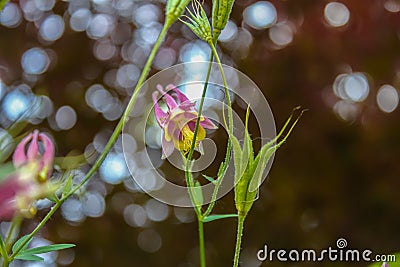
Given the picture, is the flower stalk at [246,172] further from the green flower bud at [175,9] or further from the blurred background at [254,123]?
the blurred background at [254,123]

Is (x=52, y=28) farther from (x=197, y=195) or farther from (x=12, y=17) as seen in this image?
(x=197, y=195)

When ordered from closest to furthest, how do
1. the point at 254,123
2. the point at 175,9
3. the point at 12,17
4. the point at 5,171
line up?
the point at 5,171, the point at 175,9, the point at 254,123, the point at 12,17

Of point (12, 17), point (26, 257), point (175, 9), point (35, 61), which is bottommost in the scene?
point (26, 257)

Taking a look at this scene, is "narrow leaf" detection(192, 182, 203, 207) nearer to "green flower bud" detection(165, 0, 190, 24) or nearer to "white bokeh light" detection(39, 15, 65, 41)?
"green flower bud" detection(165, 0, 190, 24)

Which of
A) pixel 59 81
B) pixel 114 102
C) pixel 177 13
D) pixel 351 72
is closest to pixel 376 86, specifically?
pixel 351 72

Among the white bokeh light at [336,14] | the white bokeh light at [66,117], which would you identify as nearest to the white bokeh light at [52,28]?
the white bokeh light at [66,117]

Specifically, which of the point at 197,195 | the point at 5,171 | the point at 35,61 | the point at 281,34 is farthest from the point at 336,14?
Answer: the point at 5,171
